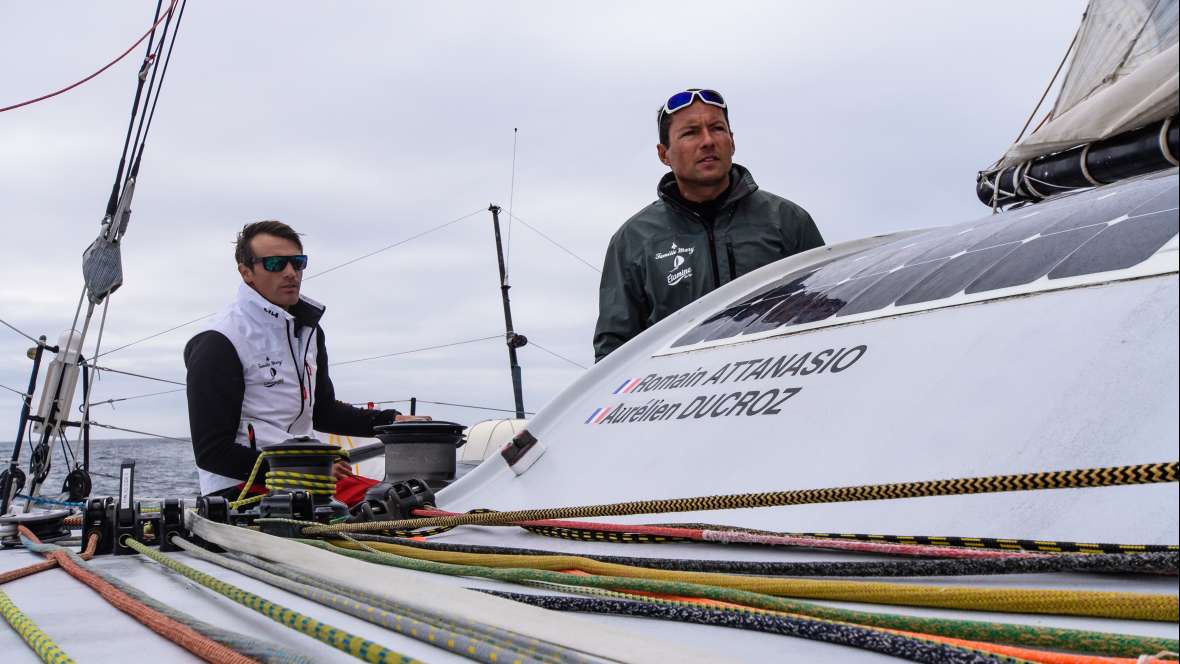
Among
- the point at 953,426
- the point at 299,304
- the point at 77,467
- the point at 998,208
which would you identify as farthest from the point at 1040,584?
the point at 77,467

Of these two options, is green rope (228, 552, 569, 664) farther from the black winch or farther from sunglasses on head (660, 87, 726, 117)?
sunglasses on head (660, 87, 726, 117)

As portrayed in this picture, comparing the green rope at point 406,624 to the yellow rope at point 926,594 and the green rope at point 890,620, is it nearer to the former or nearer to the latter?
the green rope at point 890,620

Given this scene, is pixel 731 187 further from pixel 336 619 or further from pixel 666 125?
pixel 336 619

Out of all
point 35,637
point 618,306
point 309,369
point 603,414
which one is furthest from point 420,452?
point 35,637

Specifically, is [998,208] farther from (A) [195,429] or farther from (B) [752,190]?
(A) [195,429]

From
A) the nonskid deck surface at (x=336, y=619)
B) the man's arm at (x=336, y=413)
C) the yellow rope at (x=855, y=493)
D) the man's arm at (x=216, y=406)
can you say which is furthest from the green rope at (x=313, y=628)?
the man's arm at (x=336, y=413)

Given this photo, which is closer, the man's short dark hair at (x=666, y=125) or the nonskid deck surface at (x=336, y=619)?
the nonskid deck surface at (x=336, y=619)

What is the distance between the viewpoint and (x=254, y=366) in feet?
12.0

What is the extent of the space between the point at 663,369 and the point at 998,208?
8.32 ft

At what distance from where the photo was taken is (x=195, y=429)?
137 inches

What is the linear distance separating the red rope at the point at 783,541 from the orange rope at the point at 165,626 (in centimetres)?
81

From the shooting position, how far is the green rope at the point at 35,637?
1.17 meters

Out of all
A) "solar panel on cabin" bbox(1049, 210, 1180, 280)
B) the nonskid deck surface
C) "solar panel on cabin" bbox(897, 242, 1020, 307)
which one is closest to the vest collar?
the nonskid deck surface

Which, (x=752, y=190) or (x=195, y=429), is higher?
(x=752, y=190)
